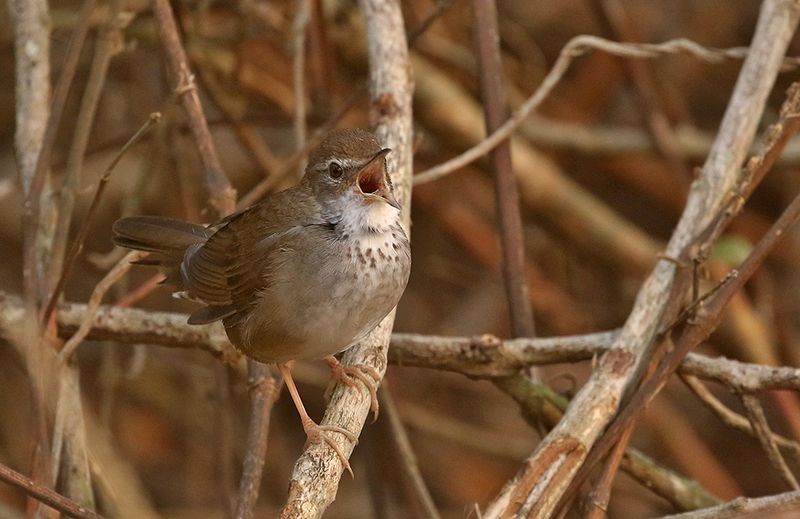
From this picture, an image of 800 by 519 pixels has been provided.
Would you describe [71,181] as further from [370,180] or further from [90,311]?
[370,180]

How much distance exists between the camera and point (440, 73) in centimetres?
546

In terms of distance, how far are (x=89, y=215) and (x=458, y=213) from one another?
10.5ft

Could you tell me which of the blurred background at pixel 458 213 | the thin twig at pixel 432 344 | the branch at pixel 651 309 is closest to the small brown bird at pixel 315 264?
the thin twig at pixel 432 344

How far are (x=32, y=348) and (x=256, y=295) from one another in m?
0.61

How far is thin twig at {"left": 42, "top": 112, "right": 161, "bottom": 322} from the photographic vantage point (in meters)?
2.65

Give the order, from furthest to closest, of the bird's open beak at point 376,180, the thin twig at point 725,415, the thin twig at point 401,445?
the thin twig at point 401,445 → the thin twig at point 725,415 → the bird's open beak at point 376,180

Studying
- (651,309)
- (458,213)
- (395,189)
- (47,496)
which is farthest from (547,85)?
(47,496)

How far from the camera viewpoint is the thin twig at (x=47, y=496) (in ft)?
6.93

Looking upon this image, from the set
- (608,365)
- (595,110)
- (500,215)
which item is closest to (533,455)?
(608,365)

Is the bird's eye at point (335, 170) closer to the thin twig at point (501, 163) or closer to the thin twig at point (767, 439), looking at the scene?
the thin twig at point (501, 163)

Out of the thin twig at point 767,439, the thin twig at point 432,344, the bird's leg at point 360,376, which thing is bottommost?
the bird's leg at point 360,376

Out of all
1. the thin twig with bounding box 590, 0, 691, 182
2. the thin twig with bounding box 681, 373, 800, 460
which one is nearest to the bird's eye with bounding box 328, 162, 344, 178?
the thin twig with bounding box 681, 373, 800, 460

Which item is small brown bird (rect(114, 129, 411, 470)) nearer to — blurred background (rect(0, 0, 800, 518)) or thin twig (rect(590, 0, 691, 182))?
blurred background (rect(0, 0, 800, 518))

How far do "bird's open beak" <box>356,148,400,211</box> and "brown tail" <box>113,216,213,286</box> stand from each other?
1.95 feet
